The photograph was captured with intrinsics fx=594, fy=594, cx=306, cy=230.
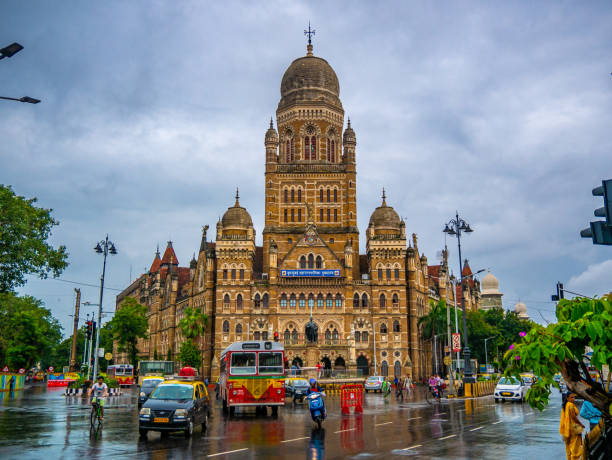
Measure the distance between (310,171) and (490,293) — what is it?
79.8 m

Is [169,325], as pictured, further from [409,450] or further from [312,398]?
[409,450]

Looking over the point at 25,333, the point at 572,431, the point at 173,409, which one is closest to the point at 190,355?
the point at 25,333

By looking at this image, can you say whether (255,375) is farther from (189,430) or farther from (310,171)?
(310,171)

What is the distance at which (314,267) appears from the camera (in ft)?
229

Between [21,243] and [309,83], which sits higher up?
[309,83]

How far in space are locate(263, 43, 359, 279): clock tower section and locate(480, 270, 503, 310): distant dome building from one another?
243 ft

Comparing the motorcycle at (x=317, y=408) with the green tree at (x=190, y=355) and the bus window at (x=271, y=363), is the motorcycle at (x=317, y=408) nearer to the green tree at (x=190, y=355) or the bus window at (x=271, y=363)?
the bus window at (x=271, y=363)

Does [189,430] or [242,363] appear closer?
[189,430]

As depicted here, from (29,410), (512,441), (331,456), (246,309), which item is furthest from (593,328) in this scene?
(246,309)

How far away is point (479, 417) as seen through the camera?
2575cm

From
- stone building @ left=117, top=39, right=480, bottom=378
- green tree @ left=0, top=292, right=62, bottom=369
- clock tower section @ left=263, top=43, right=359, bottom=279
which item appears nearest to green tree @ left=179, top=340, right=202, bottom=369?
stone building @ left=117, top=39, right=480, bottom=378

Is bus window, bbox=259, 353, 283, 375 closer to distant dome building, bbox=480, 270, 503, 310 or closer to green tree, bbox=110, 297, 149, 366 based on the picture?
green tree, bbox=110, 297, 149, 366

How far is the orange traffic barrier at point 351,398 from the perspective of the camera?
28527 millimetres

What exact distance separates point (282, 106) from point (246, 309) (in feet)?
94.3
